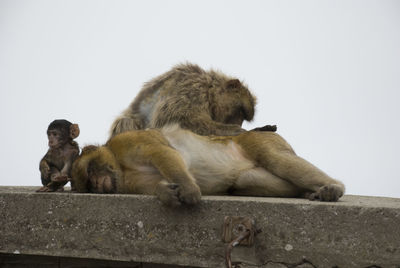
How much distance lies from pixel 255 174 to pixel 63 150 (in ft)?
5.26

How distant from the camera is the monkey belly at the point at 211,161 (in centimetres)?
302

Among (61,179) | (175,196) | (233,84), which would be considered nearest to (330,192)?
(175,196)

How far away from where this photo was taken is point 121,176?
2881 mm

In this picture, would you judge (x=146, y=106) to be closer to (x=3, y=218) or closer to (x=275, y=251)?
(x=3, y=218)

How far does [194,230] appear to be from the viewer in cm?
234

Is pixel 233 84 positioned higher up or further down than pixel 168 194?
higher up

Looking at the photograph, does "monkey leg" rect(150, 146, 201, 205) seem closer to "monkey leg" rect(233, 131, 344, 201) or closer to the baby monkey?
"monkey leg" rect(233, 131, 344, 201)

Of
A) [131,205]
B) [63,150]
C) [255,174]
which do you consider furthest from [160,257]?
[63,150]

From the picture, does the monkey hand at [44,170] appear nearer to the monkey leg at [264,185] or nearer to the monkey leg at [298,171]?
the monkey leg at [264,185]

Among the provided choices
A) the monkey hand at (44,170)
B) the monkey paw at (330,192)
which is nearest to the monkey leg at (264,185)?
the monkey paw at (330,192)

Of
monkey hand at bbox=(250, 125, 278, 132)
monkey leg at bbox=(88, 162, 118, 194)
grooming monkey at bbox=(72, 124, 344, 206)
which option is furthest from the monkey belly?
monkey leg at bbox=(88, 162, 118, 194)

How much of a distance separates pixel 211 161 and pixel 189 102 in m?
1.67

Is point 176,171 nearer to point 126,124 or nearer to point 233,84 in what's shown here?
point 126,124

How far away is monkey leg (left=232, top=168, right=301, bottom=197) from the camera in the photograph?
119 inches
